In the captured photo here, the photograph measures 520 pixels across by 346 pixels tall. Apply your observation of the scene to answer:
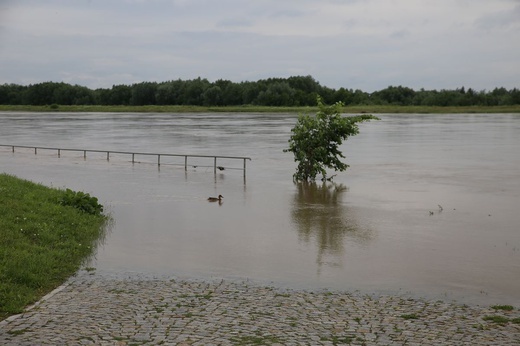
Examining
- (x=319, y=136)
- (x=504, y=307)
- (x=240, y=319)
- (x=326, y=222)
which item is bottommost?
(x=326, y=222)

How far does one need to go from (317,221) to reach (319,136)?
548 inches

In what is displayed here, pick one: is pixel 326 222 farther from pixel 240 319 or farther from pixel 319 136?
pixel 240 319

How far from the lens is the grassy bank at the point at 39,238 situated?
573 inches

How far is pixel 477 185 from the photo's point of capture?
39.1 metres

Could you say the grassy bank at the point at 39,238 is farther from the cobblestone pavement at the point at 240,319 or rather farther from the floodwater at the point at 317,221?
the floodwater at the point at 317,221

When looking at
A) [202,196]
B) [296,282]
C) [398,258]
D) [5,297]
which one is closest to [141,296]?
[5,297]

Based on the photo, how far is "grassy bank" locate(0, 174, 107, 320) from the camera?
14.6 metres

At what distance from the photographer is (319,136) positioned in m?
39.6

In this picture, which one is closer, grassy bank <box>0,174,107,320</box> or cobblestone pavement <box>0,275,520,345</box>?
cobblestone pavement <box>0,275,520,345</box>

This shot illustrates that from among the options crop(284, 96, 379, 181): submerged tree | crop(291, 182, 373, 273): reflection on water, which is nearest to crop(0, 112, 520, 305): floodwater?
crop(291, 182, 373, 273): reflection on water

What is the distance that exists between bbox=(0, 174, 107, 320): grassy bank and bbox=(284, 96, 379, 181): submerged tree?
671 inches

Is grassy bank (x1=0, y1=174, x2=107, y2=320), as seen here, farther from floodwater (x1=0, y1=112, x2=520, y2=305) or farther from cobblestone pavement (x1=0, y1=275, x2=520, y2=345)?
floodwater (x1=0, y1=112, x2=520, y2=305)

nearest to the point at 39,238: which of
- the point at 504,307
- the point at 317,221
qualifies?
the point at 317,221

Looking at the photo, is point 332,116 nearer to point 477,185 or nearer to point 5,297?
point 477,185
